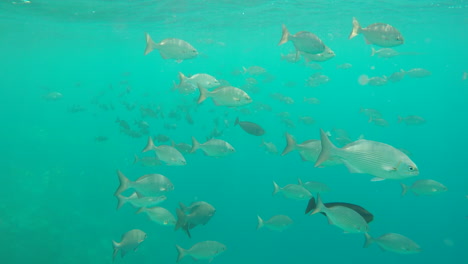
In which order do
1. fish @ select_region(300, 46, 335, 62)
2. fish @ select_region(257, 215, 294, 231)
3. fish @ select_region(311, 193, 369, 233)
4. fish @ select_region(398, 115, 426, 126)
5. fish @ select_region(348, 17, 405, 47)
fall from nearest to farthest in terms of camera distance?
fish @ select_region(311, 193, 369, 233)
fish @ select_region(348, 17, 405, 47)
fish @ select_region(300, 46, 335, 62)
fish @ select_region(257, 215, 294, 231)
fish @ select_region(398, 115, 426, 126)

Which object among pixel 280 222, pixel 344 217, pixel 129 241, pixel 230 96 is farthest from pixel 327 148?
pixel 280 222

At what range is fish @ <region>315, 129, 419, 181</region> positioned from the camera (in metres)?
3.23

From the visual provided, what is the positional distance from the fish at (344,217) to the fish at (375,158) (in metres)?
0.77

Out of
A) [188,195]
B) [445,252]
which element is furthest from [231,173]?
[445,252]

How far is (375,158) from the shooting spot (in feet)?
10.9

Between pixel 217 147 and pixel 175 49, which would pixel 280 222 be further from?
pixel 175 49

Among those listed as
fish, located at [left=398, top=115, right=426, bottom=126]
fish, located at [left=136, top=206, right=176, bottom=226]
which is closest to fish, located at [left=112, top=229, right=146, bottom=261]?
fish, located at [left=136, top=206, right=176, bottom=226]

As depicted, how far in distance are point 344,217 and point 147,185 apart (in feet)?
12.9

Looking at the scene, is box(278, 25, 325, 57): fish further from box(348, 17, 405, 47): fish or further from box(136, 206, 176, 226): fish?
box(136, 206, 176, 226): fish

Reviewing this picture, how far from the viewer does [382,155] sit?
10.8ft

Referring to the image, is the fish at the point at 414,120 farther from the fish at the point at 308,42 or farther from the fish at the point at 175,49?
the fish at the point at 175,49

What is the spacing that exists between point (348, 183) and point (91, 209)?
46.6 ft

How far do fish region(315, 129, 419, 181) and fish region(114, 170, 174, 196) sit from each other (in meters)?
3.62

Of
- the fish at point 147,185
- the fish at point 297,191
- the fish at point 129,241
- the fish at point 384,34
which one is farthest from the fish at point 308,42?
the fish at point 129,241
